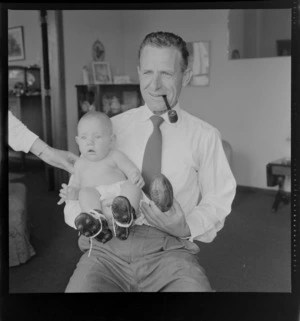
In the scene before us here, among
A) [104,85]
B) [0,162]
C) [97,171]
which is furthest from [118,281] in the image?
[104,85]

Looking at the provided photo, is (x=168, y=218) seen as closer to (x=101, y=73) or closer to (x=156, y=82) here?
(x=156, y=82)

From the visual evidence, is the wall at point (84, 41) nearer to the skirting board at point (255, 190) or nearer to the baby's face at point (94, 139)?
the baby's face at point (94, 139)

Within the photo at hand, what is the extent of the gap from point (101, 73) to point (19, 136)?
0.42m

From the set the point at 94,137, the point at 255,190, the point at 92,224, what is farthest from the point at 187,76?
the point at 92,224

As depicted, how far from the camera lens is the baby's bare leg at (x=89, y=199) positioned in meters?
1.46

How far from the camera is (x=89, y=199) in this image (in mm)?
1464

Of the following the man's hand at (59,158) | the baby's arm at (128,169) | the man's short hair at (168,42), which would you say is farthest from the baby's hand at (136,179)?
the man's short hair at (168,42)

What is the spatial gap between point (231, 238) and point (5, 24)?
123 cm

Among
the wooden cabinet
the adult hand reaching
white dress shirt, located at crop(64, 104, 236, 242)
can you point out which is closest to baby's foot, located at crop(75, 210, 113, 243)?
white dress shirt, located at crop(64, 104, 236, 242)

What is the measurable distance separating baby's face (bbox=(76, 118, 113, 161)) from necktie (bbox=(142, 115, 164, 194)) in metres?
0.16

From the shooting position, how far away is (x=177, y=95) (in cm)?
158

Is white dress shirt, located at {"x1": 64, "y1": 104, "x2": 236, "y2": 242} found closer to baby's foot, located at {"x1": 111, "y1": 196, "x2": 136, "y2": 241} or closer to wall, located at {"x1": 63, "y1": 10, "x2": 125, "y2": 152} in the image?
baby's foot, located at {"x1": 111, "y1": 196, "x2": 136, "y2": 241}

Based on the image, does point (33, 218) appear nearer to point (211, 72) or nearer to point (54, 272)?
point (54, 272)

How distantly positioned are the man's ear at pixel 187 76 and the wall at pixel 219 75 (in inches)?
1.0
